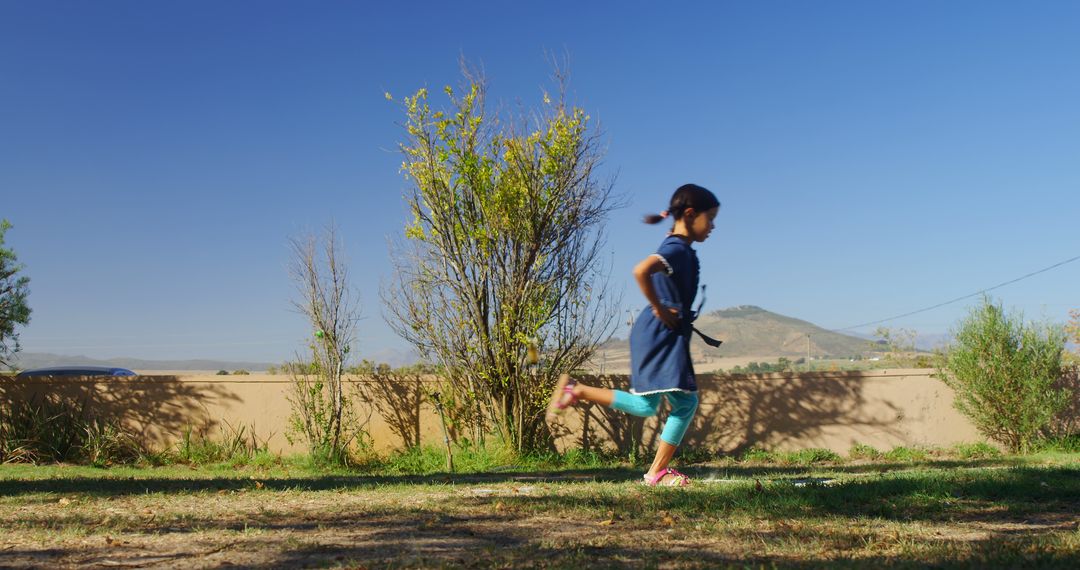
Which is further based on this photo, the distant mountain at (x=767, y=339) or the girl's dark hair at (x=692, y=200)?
the distant mountain at (x=767, y=339)

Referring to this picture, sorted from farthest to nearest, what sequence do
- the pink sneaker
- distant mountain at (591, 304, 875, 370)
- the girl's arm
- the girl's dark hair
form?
1. distant mountain at (591, 304, 875, 370)
2. the pink sneaker
3. the girl's dark hair
4. the girl's arm

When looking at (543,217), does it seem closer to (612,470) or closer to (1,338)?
(612,470)

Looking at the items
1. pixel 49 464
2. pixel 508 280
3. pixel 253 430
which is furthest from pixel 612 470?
pixel 49 464

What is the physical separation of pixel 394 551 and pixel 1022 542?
9.67 feet

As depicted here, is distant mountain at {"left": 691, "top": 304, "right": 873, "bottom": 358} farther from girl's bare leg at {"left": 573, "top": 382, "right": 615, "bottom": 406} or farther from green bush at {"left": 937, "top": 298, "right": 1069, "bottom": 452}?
girl's bare leg at {"left": 573, "top": 382, "right": 615, "bottom": 406}

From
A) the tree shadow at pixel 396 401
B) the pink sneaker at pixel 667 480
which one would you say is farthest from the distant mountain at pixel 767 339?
the pink sneaker at pixel 667 480

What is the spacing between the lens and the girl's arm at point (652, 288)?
5.21 meters

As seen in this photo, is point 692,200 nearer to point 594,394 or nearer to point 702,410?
point 594,394

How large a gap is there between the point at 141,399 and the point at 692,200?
10.6 meters

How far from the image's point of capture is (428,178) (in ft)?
39.2

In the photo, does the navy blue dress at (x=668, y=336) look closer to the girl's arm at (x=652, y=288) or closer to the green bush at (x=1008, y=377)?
the girl's arm at (x=652, y=288)

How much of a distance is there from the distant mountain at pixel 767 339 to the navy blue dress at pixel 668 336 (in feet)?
356

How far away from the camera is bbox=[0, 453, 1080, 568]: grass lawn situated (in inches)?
146

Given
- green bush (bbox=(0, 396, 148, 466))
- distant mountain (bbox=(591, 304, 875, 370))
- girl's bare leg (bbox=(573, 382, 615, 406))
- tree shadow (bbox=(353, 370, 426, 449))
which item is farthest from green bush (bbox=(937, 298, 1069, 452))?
distant mountain (bbox=(591, 304, 875, 370))
